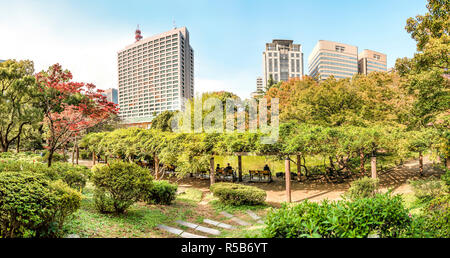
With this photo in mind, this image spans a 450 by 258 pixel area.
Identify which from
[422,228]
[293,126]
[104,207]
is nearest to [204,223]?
[104,207]

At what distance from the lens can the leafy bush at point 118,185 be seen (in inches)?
222

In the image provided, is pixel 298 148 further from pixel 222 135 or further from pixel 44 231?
pixel 44 231

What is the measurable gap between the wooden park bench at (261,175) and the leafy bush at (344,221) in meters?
10.5

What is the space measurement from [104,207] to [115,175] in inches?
37.1

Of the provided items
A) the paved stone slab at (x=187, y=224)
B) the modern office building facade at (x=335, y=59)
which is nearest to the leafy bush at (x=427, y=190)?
the paved stone slab at (x=187, y=224)

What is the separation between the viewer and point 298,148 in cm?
1002

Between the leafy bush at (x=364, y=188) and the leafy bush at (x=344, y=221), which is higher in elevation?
the leafy bush at (x=344, y=221)

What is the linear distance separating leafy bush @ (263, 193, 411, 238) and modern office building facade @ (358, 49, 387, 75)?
98.9 meters

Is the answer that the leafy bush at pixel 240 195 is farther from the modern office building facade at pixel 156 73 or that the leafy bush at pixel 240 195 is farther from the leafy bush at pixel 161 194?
the modern office building facade at pixel 156 73

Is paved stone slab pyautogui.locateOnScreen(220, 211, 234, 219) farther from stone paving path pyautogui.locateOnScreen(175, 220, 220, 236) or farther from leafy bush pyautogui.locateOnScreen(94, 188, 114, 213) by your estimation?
leafy bush pyautogui.locateOnScreen(94, 188, 114, 213)

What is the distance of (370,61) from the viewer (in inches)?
3366

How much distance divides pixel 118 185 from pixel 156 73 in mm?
97273

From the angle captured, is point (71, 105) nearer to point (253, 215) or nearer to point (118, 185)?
point (118, 185)

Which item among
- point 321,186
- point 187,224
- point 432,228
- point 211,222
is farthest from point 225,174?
point 432,228
